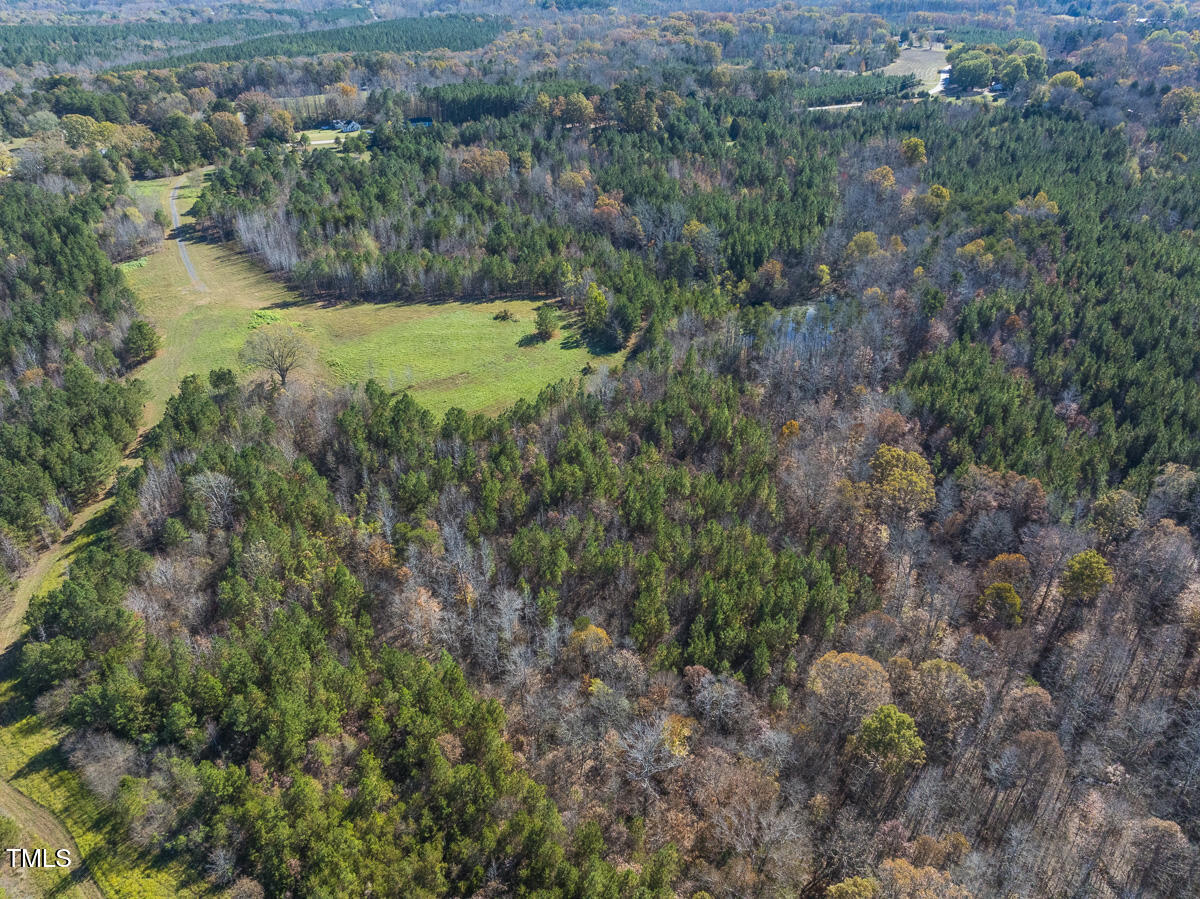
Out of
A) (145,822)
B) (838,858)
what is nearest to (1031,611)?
(838,858)

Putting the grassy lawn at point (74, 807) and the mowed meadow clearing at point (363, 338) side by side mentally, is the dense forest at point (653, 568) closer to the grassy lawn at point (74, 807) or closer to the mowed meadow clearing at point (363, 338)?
the grassy lawn at point (74, 807)

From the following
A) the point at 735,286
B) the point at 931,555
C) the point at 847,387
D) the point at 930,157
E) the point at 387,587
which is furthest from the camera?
the point at 930,157

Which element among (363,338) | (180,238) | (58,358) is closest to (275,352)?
(363,338)

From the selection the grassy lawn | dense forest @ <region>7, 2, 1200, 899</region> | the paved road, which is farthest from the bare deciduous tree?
the grassy lawn

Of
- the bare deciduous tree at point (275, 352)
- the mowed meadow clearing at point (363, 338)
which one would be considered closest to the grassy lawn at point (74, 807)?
the bare deciduous tree at point (275, 352)

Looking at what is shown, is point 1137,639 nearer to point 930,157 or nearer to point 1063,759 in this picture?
point 1063,759

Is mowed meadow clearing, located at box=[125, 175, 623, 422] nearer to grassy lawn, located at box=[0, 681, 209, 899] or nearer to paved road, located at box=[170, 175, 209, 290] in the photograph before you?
paved road, located at box=[170, 175, 209, 290]

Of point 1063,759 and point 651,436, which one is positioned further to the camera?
point 651,436
